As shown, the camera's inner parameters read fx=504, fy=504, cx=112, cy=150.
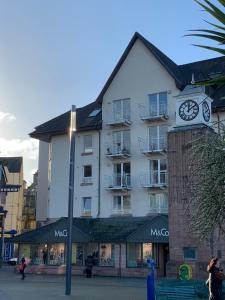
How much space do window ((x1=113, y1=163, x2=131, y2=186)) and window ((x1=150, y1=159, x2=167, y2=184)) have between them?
2090mm

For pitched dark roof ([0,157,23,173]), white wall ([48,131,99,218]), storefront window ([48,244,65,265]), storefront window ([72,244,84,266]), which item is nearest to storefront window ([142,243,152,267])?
storefront window ([72,244,84,266])

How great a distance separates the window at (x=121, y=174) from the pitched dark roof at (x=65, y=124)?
377 cm

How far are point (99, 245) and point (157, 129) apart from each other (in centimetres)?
996

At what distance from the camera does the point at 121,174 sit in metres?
40.5

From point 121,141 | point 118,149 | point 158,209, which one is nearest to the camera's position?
point 158,209

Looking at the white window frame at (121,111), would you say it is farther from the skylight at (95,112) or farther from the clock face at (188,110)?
the clock face at (188,110)

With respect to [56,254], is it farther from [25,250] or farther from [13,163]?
[13,163]

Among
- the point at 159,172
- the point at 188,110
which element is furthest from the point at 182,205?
the point at 159,172

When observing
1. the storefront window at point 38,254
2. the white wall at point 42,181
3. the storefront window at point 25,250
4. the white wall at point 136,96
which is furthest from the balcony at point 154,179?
the white wall at point 42,181

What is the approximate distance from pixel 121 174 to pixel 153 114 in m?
5.50

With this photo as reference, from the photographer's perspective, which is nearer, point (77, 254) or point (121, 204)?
point (77, 254)

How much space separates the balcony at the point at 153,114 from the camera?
38.5 metres

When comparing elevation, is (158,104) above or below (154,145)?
above

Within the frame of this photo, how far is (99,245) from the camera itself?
3762 cm
